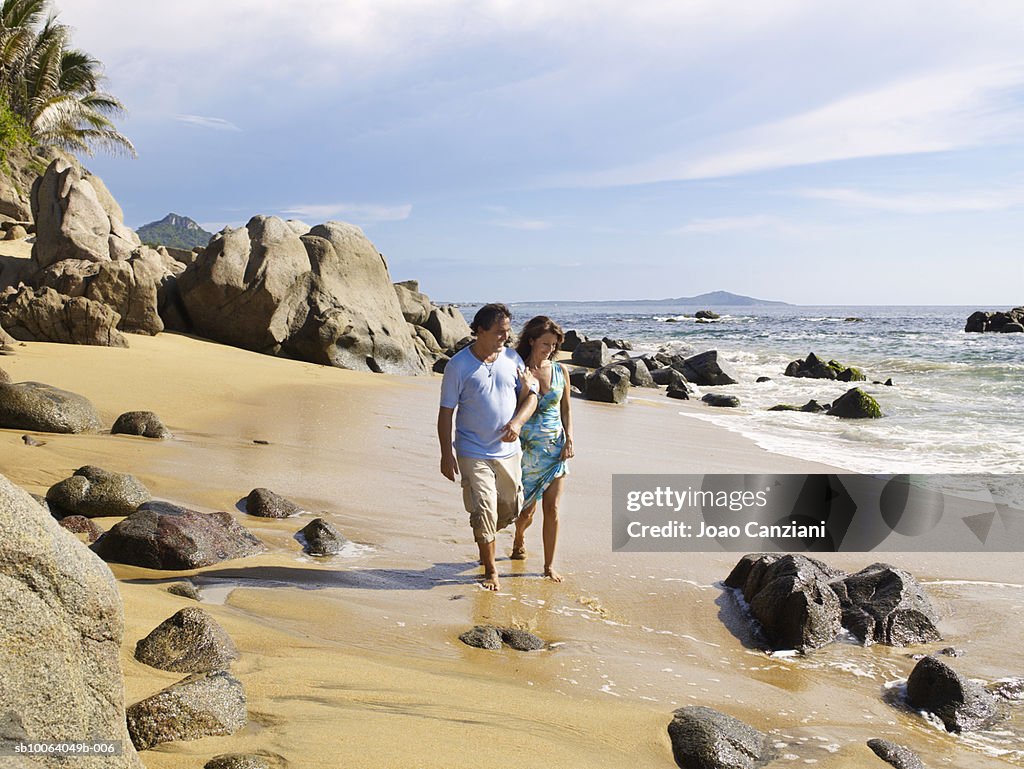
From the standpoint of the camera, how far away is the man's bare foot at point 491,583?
5.41 m

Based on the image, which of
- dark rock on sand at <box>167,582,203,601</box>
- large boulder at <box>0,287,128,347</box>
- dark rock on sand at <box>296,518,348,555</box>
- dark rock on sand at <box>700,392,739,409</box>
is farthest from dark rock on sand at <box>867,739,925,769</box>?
dark rock on sand at <box>700,392,739,409</box>

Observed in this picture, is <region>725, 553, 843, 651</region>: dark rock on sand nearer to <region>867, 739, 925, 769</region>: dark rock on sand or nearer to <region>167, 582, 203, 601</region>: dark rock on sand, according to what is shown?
<region>867, 739, 925, 769</region>: dark rock on sand

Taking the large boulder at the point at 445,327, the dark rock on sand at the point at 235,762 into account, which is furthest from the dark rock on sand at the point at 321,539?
the large boulder at the point at 445,327

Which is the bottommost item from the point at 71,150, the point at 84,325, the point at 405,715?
the point at 405,715

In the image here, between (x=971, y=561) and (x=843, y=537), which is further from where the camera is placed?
(x=843, y=537)

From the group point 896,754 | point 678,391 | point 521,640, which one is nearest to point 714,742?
point 896,754

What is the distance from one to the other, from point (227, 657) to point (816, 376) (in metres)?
24.5

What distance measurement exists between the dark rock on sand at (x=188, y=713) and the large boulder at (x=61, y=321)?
1272 cm

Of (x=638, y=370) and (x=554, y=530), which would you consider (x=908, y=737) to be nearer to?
(x=554, y=530)

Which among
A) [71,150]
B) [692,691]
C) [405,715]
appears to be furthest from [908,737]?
[71,150]

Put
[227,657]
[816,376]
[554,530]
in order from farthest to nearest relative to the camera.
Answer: [816,376], [554,530], [227,657]

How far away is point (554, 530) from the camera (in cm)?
584

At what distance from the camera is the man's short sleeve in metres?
5.48

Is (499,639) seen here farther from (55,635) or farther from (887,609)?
(55,635)
